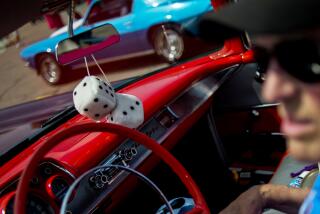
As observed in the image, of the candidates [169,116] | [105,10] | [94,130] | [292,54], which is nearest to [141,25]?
[105,10]

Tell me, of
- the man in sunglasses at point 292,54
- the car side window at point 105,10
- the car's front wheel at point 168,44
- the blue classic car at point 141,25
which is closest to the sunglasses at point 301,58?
the man in sunglasses at point 292,54

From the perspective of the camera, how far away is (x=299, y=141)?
3.04 feet

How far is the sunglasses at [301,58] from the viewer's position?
84 cm

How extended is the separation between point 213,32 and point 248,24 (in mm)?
213

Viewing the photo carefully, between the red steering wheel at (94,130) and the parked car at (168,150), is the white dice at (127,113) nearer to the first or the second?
the parked car at (168,150)

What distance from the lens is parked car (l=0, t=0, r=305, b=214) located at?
1646mm

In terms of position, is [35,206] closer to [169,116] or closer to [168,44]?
[169,116]

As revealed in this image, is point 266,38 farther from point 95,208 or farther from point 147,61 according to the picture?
point 147,61

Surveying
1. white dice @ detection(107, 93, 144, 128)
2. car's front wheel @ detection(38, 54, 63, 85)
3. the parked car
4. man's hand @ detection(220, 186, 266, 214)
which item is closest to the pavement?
car's front wheel @ detection(38, 54, 63, 85)

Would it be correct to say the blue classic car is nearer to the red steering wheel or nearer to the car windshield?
the car windshield

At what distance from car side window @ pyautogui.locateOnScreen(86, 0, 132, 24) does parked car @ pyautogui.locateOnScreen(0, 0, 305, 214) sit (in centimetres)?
459

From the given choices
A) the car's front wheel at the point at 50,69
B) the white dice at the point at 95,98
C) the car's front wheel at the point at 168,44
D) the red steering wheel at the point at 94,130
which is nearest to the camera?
the red steering wheel at the point at 94,130

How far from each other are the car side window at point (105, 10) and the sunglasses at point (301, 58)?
656cm

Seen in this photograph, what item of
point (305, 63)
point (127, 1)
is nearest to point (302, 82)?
point (305, 63)
